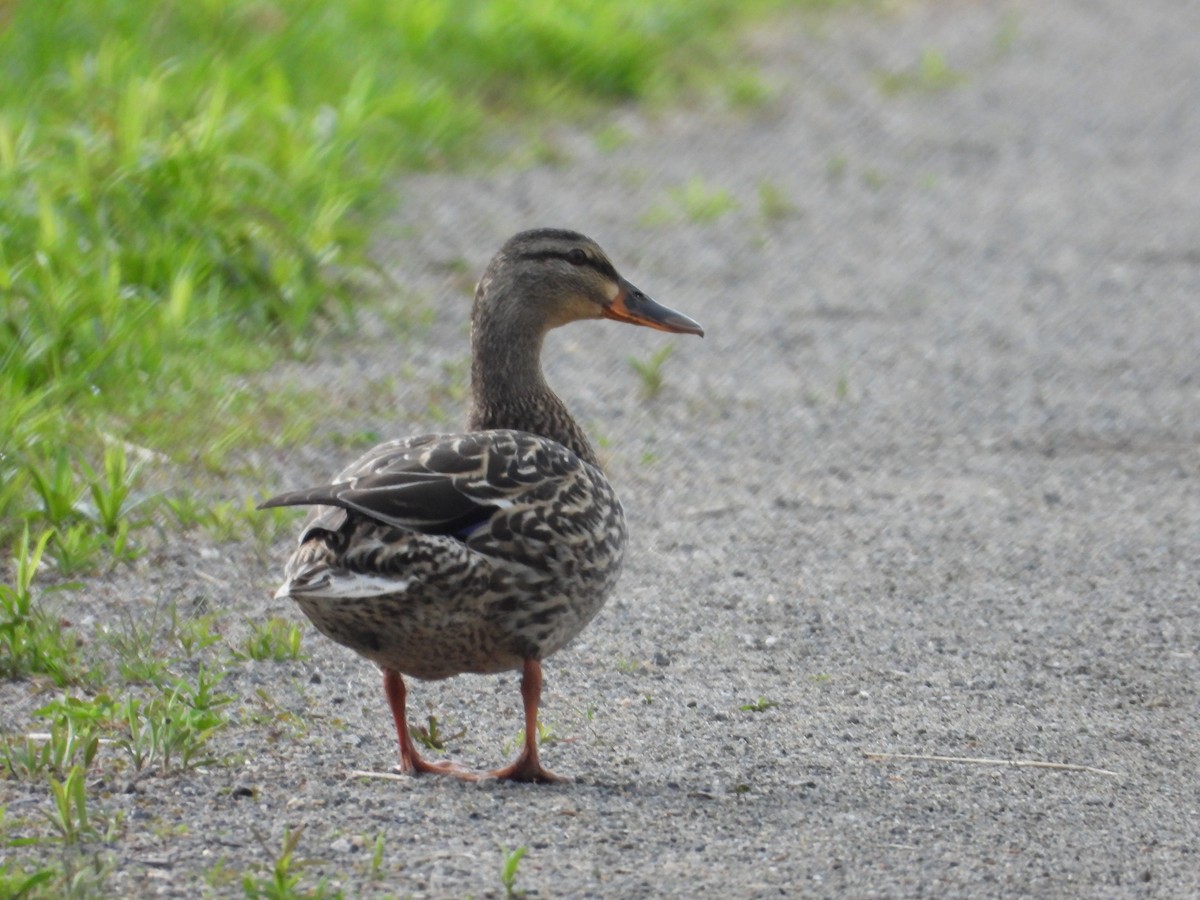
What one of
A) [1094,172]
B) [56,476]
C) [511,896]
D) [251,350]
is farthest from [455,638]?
[1094,172]

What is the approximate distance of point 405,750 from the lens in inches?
163

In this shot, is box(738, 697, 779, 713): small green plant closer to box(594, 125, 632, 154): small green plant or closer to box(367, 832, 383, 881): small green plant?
box(367, 832, 383, 881): small green plant

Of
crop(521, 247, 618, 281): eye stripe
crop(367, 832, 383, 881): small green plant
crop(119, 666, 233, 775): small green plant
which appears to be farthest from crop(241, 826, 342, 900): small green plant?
crop(521, 247, 618, 281): eye stripe

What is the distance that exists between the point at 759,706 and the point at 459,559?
1004 mm

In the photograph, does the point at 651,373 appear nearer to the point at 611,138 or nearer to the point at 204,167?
the point at 204,167

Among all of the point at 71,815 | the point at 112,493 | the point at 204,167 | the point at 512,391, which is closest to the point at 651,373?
the point at 204,167

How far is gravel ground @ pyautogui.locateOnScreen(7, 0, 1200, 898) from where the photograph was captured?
3812mm

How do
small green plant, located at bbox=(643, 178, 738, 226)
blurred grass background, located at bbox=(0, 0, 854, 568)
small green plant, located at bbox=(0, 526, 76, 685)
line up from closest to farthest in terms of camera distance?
small green plant, located at bbox=(0, 526, 76, 685), blurred grass background, located at bbox=(0, 0, 854, 568), small green plant, located at bbox=(643, 178, 738, 226)

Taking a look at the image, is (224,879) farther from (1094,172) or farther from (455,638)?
(1094,172)

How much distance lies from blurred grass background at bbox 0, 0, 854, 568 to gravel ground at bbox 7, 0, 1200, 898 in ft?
1.10

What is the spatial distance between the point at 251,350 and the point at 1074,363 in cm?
329

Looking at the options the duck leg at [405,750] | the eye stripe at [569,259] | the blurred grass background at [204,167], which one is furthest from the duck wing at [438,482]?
the blurred grass background at [204,167]

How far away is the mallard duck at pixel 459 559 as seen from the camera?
13.1 feet

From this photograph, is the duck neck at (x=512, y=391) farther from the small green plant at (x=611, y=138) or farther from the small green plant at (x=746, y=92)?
the small green plant at (x=746, y=92)
